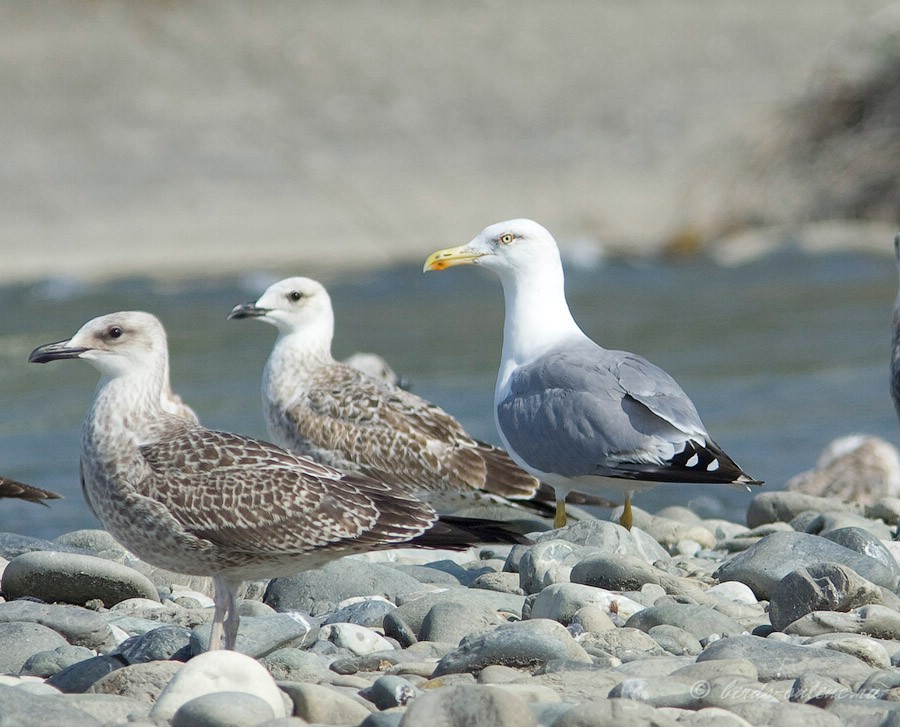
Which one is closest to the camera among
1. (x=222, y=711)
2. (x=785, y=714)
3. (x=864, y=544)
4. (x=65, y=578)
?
(x=222, y=711)

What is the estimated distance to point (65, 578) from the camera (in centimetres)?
498

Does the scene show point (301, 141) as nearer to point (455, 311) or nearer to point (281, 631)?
point (455, 311)

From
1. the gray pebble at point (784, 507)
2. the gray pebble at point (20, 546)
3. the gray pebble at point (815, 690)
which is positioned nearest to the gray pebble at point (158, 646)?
the gray pebble at point (20, 546)

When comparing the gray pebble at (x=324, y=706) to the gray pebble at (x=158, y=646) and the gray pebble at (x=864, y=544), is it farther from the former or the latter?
the gray pebble at (x=864, y=544)

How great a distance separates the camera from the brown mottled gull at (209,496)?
443 centimetres

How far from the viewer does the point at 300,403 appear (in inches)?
270

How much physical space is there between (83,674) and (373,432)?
2.80 meters

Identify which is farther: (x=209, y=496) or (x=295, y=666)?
(x=209, y=496)

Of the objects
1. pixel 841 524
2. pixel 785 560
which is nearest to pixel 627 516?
pixel 841 524

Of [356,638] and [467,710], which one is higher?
[356,638]

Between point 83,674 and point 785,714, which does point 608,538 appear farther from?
point 83,674

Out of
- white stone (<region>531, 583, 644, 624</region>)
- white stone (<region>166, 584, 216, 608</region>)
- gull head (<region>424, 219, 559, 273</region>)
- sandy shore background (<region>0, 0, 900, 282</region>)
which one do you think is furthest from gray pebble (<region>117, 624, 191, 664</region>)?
sandy shore background (<region>0, 0, 900, 282</region>)

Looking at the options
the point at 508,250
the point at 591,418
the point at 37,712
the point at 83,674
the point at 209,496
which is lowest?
the point at 37,712

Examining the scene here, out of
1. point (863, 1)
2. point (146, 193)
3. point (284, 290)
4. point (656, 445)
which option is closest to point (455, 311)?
point (146, 193)
